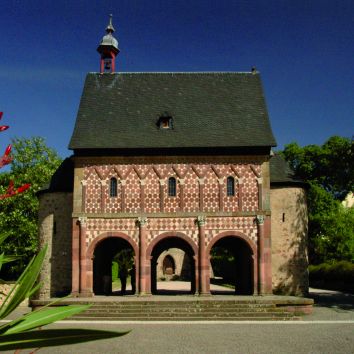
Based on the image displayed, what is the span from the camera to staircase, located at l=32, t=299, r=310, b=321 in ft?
68.0

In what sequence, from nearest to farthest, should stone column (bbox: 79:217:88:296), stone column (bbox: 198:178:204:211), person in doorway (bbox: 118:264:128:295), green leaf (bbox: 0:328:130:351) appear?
green leaf (bbox: 0:328:130:351), stone column (bbox: 79:217:88:296), stone column (bbox: 198:178:204:211), person in doorway (bbox: 118:264:128:295)

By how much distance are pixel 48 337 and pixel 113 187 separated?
24941mm

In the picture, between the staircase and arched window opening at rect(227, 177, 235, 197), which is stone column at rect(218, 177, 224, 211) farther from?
the staircase

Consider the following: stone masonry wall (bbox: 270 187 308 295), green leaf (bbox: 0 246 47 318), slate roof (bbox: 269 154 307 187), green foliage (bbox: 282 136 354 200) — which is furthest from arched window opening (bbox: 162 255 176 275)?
green leaf (bbox: 0 246 47 318)

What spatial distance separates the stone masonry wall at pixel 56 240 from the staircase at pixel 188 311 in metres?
5.57

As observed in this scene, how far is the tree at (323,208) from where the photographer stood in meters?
46.2

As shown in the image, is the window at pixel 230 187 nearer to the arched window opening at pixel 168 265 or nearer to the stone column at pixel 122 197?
the stone column at pixel 122 197

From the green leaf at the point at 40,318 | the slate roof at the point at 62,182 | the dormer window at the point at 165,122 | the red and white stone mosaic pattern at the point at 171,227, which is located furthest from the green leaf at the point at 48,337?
the slate roof at the point at 62,182

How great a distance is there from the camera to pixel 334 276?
40.2 metres

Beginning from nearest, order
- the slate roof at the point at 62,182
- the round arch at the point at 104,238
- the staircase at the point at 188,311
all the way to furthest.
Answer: the staircase at the point at 188,311 < the round arch at the point at 104,238 < the slate roof at the point at 62,182

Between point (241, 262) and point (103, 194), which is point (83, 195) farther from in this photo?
point (241, 262)

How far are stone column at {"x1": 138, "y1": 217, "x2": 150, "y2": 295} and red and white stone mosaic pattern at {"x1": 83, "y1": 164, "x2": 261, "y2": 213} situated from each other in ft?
2.54

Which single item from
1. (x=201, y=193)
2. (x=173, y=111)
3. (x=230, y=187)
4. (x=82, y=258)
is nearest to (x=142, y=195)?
(x=201, y=193)

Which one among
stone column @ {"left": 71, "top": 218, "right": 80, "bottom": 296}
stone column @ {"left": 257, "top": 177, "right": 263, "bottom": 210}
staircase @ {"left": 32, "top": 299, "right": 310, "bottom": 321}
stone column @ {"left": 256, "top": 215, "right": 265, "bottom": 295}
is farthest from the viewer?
stone column @ {"left": 257, "top": 177, "right": 263, "bottom": 210}
